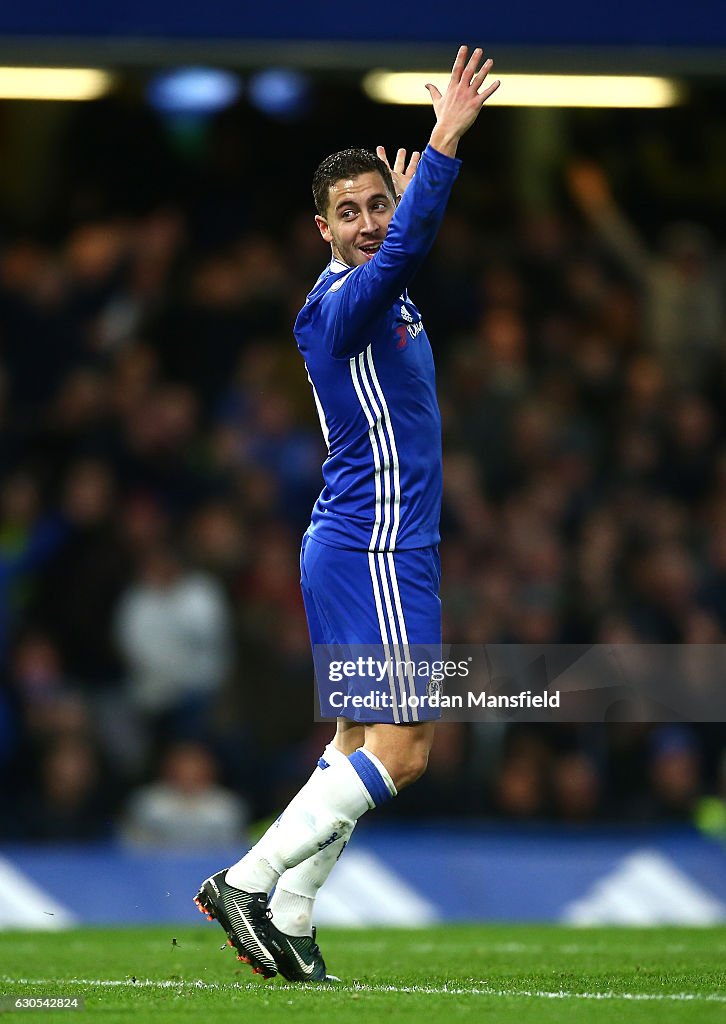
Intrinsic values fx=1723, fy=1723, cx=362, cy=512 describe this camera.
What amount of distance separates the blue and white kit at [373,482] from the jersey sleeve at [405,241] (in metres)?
0.05

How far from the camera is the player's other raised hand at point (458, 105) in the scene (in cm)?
450

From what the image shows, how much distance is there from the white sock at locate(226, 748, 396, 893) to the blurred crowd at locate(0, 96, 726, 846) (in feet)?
13.8

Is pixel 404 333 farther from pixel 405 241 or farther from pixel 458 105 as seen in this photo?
pixel 458 105

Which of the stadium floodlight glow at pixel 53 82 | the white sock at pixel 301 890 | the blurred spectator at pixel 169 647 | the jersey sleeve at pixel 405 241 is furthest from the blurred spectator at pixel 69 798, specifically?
the jersey sleeve at pixel 405 241

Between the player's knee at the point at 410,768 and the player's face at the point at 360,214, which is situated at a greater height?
the player's face at the point at 360,214

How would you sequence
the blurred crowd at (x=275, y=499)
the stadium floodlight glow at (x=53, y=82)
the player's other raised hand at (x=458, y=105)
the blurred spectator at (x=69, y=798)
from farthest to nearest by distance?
the stadium floodlight glow at (x=53, y=82) < the blurred crowd at (x=275, y=499) < the blurred spectator at (x=69, y=798) < the player's other raised hand at (x=458, y=105)

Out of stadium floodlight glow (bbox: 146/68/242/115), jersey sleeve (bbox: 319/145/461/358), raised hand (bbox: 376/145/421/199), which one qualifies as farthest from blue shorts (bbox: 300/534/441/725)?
stadium floodlight glow (bbox: 146/68/242/115)

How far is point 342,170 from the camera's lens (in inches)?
190

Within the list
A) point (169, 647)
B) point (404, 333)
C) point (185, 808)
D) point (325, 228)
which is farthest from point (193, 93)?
point (404, 333)

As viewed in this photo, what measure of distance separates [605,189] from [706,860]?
531 cm

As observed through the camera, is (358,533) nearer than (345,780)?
No

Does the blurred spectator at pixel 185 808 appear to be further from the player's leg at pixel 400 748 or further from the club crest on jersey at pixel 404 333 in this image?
the club crest on jersey at pixel 404 333

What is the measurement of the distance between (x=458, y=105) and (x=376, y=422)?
88 centimetres

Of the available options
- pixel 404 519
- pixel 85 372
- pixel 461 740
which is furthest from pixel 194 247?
pixel 404 519
